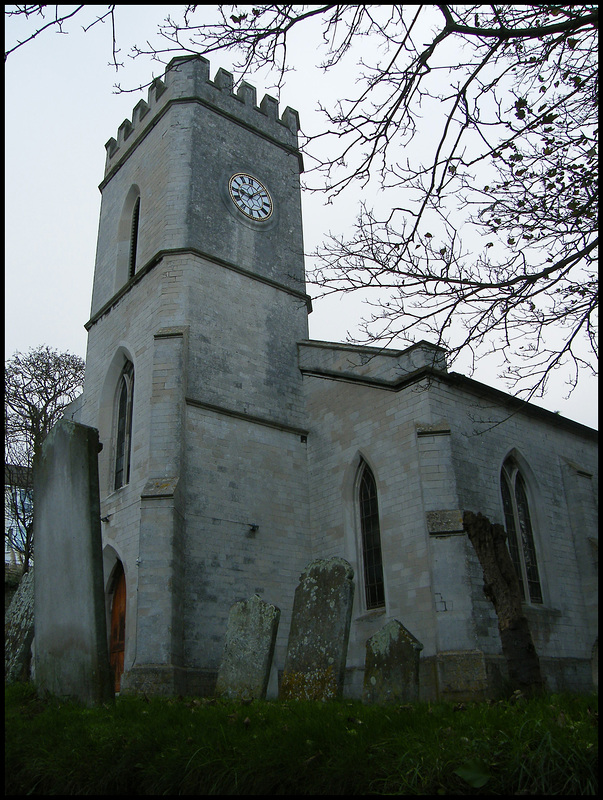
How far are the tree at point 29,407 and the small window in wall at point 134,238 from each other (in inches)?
272

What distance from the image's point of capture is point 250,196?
19062mm

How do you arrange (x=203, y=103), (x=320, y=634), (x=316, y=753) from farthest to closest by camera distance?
(x=203, y=103)
(x=320, y=634)
(x=316, y=753)

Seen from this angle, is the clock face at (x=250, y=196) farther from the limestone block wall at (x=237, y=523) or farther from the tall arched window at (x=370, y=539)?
the tall arched window at (x=370, y=539)

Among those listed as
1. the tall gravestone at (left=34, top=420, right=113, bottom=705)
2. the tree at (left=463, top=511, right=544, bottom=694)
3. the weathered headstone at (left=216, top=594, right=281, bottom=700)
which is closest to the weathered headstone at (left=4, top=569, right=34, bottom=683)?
the tall gravestone at (left=34, top=420, right=113, bottom=705)

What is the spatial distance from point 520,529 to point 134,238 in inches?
526

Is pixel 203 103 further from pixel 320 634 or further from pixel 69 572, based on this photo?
pixel 320 634

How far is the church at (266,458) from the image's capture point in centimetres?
1270

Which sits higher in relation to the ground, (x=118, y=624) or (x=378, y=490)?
(x=378, y=490)

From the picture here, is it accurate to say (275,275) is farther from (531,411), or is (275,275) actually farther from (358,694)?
(358,694)

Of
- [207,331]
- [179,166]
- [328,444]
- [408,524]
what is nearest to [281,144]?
[179,166]

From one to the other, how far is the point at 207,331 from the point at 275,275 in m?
3.39

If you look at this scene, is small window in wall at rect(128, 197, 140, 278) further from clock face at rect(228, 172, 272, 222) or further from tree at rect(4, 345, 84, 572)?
tree at rect(4, 345, 84, 572)

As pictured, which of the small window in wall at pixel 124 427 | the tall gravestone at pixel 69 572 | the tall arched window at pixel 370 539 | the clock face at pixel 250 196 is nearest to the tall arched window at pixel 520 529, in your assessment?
the tall arched window at pixel 370 539

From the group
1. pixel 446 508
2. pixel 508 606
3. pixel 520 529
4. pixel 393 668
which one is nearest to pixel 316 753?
pixel 393 668
